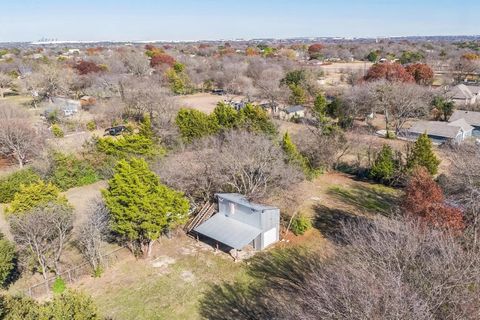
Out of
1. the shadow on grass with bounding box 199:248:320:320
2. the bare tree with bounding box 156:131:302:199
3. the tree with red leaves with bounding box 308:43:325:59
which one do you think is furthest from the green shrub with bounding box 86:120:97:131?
the tree with red leaves with bounding box 308:43:325:59

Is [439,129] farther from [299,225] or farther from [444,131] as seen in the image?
[299,225]

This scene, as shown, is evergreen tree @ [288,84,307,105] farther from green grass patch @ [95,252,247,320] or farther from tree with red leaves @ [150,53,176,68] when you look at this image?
green grass patch @ [95,252,247,320]

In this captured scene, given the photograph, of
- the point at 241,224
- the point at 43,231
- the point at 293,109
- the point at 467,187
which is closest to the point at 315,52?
the point at 293,109

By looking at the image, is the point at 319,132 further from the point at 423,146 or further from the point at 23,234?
the point at 23,234

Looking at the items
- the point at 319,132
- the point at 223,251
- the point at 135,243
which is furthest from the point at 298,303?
the point at 319,132

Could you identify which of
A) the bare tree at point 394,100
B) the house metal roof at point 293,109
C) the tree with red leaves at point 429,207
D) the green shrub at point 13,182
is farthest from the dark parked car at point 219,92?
the tree with red leaves at point 429,207

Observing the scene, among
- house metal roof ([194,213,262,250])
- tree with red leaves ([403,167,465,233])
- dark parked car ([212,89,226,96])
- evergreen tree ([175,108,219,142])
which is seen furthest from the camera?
dark parked car ([212,89,226,96])
